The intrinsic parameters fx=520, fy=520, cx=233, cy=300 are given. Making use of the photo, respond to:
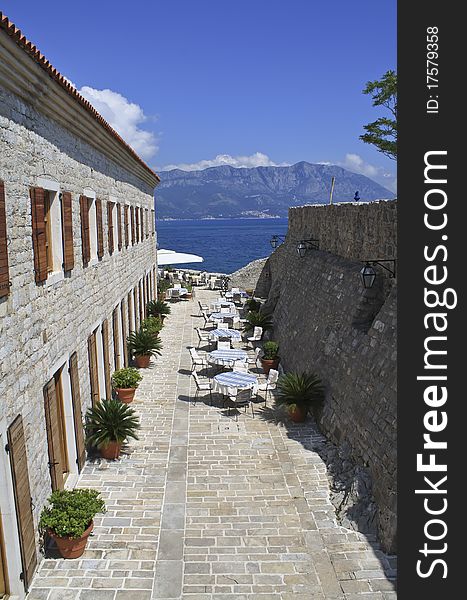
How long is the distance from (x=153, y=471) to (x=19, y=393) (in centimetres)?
435

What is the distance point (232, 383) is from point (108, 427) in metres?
3.85

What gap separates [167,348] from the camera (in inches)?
805

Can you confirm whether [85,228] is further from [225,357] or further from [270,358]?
[270,358]

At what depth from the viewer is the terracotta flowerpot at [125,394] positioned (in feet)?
45.0

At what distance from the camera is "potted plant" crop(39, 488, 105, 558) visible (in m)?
7.35

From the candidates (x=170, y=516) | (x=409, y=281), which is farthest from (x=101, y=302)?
(x=409, y=281)

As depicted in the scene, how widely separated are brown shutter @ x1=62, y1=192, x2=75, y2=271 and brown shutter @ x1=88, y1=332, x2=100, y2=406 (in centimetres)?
219

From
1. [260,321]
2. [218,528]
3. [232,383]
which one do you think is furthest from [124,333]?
[218,528]

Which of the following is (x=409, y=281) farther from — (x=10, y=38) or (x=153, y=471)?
(x=153, y=471)

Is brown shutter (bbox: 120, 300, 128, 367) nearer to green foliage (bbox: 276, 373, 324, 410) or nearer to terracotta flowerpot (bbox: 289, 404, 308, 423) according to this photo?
green foliage (bbox: 276, 373, 324, 410)

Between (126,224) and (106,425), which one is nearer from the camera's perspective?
(106,425)

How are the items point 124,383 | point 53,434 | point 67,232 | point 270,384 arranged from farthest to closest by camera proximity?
point 270,384 → point 124,383 → point 67,232 → point 53,434

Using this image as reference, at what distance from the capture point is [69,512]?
7496mm

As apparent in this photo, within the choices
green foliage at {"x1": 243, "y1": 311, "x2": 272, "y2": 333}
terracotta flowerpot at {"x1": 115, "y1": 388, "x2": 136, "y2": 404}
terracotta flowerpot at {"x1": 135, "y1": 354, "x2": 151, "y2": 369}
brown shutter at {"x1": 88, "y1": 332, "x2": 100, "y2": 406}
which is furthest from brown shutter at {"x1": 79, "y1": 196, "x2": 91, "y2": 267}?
green foliage at {"x1": 243, "y1": 311, "x2": 272, "y2": 333}
